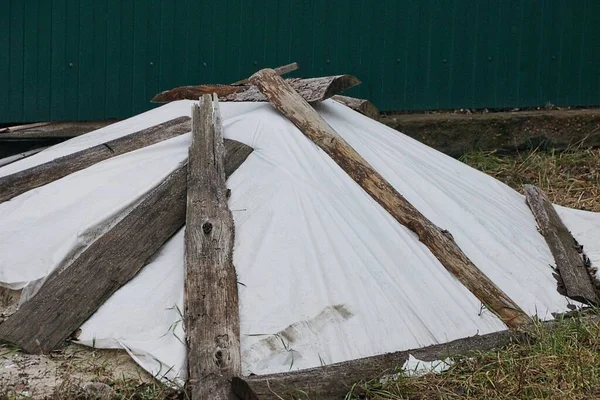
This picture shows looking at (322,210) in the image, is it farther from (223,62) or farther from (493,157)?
(493,157)

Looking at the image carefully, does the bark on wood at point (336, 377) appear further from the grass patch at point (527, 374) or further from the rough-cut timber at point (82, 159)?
the rough-cut timber at point (82, 159)

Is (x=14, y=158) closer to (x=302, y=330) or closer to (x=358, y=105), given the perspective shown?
(x=358, y=105)

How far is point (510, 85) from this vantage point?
8.70 m

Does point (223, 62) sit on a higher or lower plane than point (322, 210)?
higher

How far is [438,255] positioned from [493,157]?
3.45m

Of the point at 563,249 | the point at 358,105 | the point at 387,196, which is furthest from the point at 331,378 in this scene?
the point at 358,105

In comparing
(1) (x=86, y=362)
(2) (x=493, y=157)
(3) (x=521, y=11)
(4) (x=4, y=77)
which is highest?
(3) (x=521, y=11)

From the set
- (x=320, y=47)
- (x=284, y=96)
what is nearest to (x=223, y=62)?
(x=320, y=47)

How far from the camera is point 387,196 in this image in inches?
214

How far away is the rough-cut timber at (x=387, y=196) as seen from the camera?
505 cm

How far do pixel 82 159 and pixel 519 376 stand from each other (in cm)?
284

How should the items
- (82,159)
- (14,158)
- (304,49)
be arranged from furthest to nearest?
(304,49) → (14,158) → (82,159)

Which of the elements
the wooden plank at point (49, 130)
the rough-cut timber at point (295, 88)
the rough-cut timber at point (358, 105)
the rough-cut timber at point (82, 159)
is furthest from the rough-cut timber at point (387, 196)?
the wooden plank at point (49, 130)

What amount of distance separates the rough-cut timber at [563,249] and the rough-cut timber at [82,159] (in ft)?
7.96
